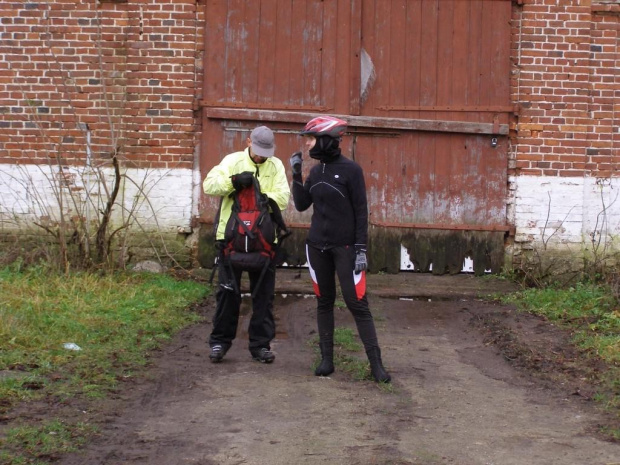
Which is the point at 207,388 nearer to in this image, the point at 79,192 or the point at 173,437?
the point at 173,437

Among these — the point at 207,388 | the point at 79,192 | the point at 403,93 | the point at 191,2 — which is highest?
the point at 191,2

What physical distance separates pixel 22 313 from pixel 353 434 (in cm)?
359

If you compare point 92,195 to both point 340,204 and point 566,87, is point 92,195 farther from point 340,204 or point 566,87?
point 566,87

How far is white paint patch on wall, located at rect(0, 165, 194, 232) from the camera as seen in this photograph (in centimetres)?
1035

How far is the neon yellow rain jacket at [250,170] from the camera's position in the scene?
695 centimetres

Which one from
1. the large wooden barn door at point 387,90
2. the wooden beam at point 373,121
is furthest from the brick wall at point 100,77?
the wooden beam at point 373,121

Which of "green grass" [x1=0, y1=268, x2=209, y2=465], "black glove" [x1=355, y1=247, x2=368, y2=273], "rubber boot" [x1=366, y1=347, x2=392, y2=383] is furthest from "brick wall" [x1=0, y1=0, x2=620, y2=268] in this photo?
"rubber boot" [x1=366, y1=347, x2=392, y2=383]

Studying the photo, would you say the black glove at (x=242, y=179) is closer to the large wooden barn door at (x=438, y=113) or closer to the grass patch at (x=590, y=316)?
the grass patch at (x=590, y=316)

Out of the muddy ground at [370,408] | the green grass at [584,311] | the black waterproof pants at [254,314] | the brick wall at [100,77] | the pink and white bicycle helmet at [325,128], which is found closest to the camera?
the muddy ground at [370,408]

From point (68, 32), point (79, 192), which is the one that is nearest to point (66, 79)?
point (68, 32)

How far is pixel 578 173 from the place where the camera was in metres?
10.5

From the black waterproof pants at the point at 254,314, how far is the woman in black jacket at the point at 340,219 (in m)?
0.57

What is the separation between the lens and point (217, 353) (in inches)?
282

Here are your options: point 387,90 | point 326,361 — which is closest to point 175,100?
point 387,90
